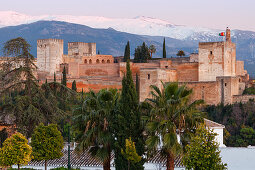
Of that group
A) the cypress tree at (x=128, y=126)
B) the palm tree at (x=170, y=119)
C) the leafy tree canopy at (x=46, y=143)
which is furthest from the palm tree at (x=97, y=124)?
the palm tree at (x=170, y=119)

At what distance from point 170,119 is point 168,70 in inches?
1230

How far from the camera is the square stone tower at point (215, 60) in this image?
45625 millimetres

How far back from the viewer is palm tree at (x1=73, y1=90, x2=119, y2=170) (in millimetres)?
19031

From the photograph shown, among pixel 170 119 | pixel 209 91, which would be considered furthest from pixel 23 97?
pixel 209 91

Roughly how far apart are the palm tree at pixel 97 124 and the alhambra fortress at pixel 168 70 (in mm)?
23336

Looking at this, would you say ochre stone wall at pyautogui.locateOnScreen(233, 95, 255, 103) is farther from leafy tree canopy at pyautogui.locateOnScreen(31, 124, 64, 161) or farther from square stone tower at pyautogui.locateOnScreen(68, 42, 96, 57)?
leafy tree canopy at pyautogui.locateOnScreen(31, 124, 64, 161)

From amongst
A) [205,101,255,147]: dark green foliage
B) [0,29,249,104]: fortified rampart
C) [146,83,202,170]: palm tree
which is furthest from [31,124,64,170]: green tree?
[205,101,255,147]: dark green foliage

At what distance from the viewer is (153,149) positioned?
58.5ft

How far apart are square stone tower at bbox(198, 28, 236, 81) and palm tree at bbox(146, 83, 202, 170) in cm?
2838

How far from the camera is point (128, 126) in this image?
60.4ft

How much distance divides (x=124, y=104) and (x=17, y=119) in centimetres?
406

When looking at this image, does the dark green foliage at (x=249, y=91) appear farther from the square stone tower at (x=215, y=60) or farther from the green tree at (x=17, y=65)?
the green tree at (x=17, y=65)

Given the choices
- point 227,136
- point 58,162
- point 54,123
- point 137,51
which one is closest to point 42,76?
point 137,51

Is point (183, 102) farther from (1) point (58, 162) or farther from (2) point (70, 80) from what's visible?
(2) point (70, 80)
